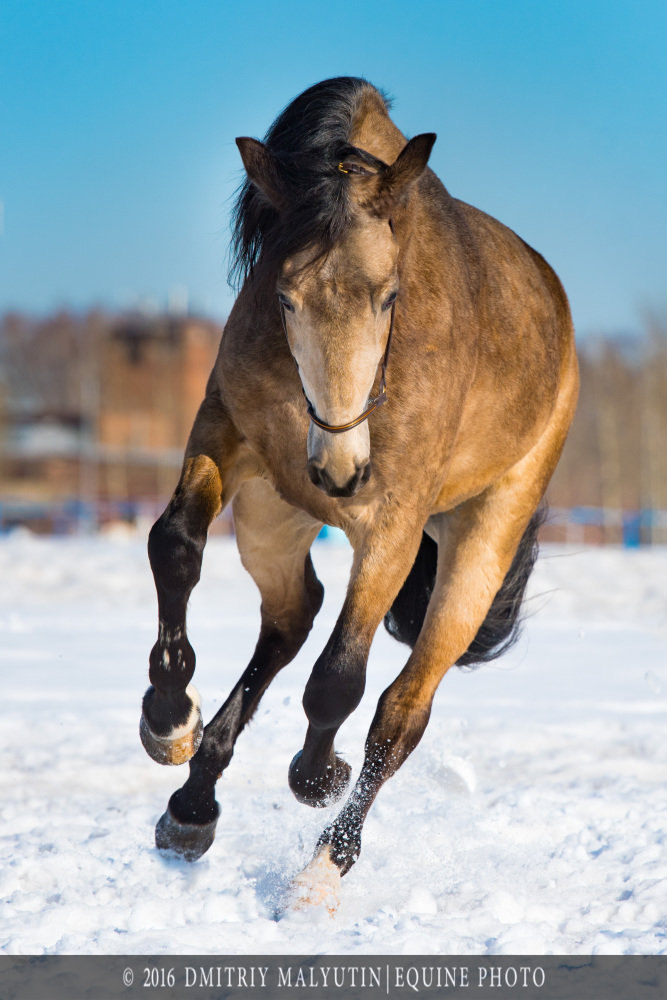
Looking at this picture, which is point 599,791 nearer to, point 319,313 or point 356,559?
point 356,559

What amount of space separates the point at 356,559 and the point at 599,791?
1989 millimetres

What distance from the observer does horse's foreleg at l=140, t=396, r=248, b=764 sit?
3393 millimetres

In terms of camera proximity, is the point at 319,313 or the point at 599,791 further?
the point at 599,791

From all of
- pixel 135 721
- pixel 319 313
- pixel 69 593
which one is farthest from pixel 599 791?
pixel 69 593

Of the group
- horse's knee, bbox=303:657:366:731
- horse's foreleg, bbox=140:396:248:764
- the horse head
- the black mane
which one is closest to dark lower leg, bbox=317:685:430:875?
horse's knee, bbox=303:657:366:731

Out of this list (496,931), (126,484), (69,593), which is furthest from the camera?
(126,484)

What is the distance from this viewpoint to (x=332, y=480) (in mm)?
2898

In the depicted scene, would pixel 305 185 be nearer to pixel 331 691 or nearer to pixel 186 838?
pixel 331 691

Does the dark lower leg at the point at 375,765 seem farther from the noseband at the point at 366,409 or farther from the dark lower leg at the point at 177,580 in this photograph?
the noseband at the point at 366,409

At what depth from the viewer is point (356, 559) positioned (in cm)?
342

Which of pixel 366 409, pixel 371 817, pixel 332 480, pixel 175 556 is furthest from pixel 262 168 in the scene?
pixel 371 817

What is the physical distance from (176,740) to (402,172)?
6.22 feet

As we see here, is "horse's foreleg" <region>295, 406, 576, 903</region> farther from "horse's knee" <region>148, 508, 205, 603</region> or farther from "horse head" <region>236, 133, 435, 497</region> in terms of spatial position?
"horse head" <region>236, 133, 435, 497</region>

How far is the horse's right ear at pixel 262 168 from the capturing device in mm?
3084
